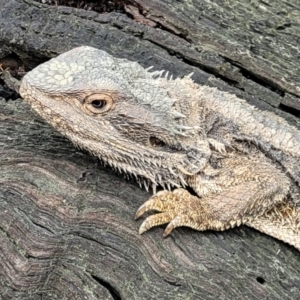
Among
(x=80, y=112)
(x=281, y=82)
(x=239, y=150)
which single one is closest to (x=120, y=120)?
(x=80, y=112)

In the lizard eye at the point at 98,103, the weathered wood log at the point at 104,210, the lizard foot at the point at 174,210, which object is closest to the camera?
the weathered wood log at the point at 104,210

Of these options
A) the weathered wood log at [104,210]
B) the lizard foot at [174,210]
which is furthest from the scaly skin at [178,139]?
the weathered wood log at [104,210]

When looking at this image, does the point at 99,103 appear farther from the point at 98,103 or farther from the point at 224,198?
the point at 224,198

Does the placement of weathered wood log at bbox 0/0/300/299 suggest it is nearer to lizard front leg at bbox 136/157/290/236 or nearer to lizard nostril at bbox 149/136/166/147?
lizard front leg at bbox 136/157/290/236

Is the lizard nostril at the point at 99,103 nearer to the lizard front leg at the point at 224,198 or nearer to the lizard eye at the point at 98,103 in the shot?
the lizard eye at the point at 98,103

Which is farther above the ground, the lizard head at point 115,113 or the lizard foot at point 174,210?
the lizard head at point 115,113

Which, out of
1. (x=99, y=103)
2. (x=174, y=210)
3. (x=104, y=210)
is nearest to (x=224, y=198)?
(x=174, y=210)
